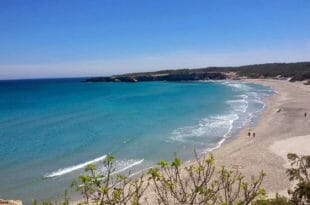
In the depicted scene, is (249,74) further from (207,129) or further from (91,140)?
(91,140)

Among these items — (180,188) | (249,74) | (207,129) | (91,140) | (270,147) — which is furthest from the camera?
(249,74)

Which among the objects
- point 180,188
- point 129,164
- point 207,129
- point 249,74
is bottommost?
point 207,129

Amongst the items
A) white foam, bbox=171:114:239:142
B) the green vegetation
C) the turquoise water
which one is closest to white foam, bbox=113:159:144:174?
the turquoise water

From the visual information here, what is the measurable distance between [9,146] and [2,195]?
1345 cm

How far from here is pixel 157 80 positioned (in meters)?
178

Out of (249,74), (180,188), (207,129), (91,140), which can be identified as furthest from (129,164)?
(249,74)

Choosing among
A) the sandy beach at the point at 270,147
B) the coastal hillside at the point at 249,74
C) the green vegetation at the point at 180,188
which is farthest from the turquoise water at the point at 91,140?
the coastal hillside at the point at 249,74

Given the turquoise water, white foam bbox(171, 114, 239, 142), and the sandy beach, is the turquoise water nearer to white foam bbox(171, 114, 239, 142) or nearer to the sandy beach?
white foam bbox(171, 114, 239, 142)

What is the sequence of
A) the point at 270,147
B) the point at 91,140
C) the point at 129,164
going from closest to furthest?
1. the point at 129,164
2. the point at 270,147
3. the point at 91,140

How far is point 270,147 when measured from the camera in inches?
1204

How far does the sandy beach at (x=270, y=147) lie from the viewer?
75.8 ft

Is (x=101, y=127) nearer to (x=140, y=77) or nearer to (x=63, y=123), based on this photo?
(x=63, y=123)

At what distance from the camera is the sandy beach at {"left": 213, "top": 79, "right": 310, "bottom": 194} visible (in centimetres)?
2311

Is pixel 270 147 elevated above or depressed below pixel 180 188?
below
